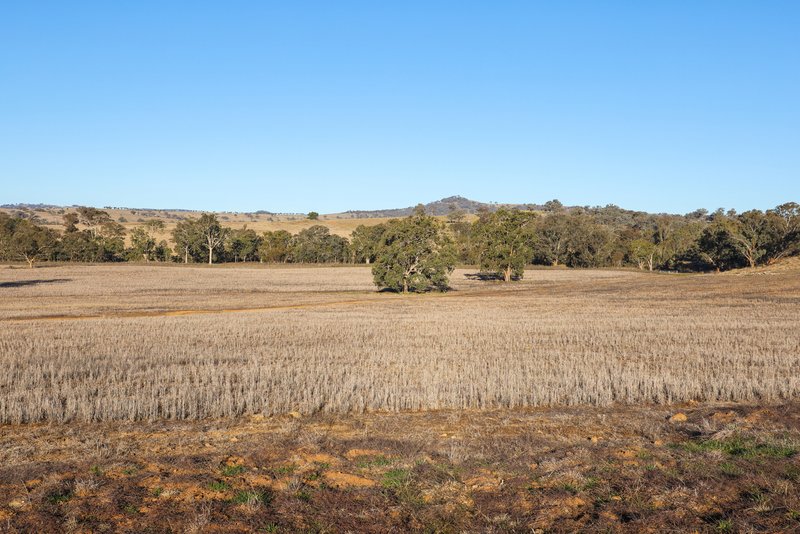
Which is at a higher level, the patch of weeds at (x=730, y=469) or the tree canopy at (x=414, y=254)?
the tree canopy at (x=414, y=254)

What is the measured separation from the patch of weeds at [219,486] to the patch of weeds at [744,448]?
7.41m

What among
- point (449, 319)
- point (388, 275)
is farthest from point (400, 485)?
point (388, 275)

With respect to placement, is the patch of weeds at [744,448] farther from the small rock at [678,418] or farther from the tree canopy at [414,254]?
the tree canopy at [414,254]

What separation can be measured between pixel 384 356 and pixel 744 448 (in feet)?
39.4

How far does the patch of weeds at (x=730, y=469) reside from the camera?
907 centimetres

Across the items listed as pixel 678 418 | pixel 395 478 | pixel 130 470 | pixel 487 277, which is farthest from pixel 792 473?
pixel 487 277

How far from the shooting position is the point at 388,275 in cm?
5609

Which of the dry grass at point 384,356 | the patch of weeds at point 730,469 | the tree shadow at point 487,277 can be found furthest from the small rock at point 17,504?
the tree shadow at point 487,277

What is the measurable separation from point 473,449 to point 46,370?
1328 centimetres

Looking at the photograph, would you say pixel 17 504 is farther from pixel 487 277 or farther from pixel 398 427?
pixel 487 277

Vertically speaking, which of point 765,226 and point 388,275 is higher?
point 765,226

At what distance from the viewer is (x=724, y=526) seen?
7.35 metres

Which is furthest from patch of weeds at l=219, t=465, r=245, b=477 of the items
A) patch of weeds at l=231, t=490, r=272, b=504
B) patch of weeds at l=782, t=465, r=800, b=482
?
patch of weeds at l=782, t=465, r=800, b=482

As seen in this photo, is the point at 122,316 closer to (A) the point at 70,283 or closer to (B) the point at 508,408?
(B) the point at 508,408
